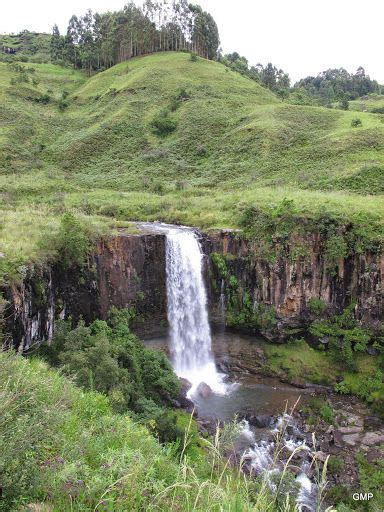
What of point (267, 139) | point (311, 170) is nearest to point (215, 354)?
point (311, 170)

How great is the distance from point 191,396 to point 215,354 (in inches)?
144

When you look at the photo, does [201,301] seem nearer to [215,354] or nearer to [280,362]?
[215,354]

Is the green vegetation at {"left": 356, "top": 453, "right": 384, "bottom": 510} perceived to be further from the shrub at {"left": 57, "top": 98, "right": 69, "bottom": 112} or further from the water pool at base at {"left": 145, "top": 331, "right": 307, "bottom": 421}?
the shrub at {"left": 57, "top": 98, "right": 69, "bottom": 112}

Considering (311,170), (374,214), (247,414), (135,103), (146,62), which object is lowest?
(247,414)

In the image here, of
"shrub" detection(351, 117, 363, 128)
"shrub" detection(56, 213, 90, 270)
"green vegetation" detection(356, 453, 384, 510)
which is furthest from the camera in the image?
"shrub" detection(351, 117, 363, 128)

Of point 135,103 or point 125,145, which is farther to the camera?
point 135,103

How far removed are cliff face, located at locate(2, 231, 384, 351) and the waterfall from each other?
0.52 m

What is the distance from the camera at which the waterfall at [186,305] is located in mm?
20234

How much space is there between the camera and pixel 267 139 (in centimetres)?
4122

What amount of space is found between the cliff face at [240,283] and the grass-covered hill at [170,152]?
2.05m

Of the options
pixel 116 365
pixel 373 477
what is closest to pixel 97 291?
pixel 116 365

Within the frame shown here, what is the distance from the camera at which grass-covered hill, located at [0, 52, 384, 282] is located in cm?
2447

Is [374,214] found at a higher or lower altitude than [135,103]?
lower

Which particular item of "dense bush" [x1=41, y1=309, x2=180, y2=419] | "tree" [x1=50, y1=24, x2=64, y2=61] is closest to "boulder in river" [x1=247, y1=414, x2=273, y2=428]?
"dense bush" [x1=41, y1=309, x2=180, y2=419]
